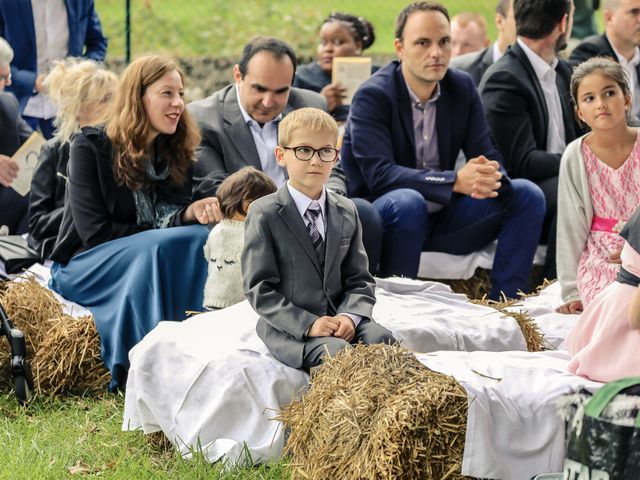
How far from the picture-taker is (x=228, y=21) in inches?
611

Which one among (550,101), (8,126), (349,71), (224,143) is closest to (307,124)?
(224,143)

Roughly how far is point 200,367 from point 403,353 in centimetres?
99

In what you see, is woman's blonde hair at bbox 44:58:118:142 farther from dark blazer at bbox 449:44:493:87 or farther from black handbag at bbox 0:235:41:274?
dark blazer at bbox 449:44:493:87

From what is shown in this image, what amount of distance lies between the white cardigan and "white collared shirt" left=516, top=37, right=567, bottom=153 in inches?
61.5

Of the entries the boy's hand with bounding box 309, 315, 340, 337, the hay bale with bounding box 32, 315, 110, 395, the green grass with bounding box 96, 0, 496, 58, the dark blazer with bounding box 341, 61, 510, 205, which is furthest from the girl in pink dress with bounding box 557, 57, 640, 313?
the green grass with bounding box 96, 0, 496, 58

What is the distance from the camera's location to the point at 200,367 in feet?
16.9

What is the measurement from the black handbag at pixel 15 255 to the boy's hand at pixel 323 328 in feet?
7.94

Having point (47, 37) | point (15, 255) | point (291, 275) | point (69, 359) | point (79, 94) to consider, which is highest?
point (47, 37)

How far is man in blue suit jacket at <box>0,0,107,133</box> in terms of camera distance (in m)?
8.95

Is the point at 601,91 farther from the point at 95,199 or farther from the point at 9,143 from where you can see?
the point at 9,143

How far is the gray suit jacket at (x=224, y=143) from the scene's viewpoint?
273 inches

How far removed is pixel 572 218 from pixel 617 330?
1777 millimetres

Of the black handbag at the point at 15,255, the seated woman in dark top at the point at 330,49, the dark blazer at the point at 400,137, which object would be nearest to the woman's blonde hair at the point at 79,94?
the black handbag at the point at 15,255

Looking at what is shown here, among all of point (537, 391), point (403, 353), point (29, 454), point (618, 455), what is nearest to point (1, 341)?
point (29, 454)
